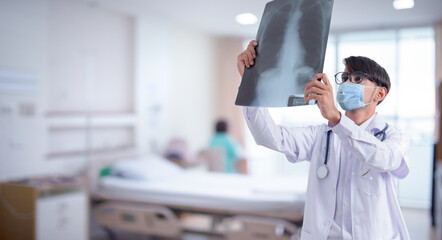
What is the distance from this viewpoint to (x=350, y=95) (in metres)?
1.23

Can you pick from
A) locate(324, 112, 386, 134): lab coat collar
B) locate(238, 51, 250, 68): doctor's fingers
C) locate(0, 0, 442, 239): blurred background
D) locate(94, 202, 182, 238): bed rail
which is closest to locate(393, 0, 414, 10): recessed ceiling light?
locate(0, 0, 442, 239): blurred background

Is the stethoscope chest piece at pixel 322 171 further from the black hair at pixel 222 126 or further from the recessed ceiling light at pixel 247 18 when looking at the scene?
the black hair at pixel 222 126

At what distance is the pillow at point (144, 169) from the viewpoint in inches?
151

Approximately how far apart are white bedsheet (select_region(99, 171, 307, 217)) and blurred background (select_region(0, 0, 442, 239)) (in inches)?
22.4

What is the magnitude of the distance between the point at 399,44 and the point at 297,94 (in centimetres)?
198

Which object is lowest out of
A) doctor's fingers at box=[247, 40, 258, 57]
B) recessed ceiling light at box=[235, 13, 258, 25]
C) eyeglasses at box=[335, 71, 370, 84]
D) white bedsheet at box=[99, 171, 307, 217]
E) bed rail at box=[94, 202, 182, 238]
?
bed rail at box=[94, 202, 182, 238]

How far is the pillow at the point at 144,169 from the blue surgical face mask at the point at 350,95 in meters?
2.85

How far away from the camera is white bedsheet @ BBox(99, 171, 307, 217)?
10.2 ft

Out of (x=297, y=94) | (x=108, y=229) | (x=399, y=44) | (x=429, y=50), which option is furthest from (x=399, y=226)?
(x=108, y=229)

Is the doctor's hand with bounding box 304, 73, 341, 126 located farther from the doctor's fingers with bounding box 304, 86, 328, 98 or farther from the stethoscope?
the stethoscope

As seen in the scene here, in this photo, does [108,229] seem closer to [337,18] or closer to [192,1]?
[192,1]

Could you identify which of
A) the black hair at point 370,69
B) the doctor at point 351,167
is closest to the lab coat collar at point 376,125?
the doctor at point 351,167

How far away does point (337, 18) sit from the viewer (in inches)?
63.6

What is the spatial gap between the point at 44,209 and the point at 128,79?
1913 mm
